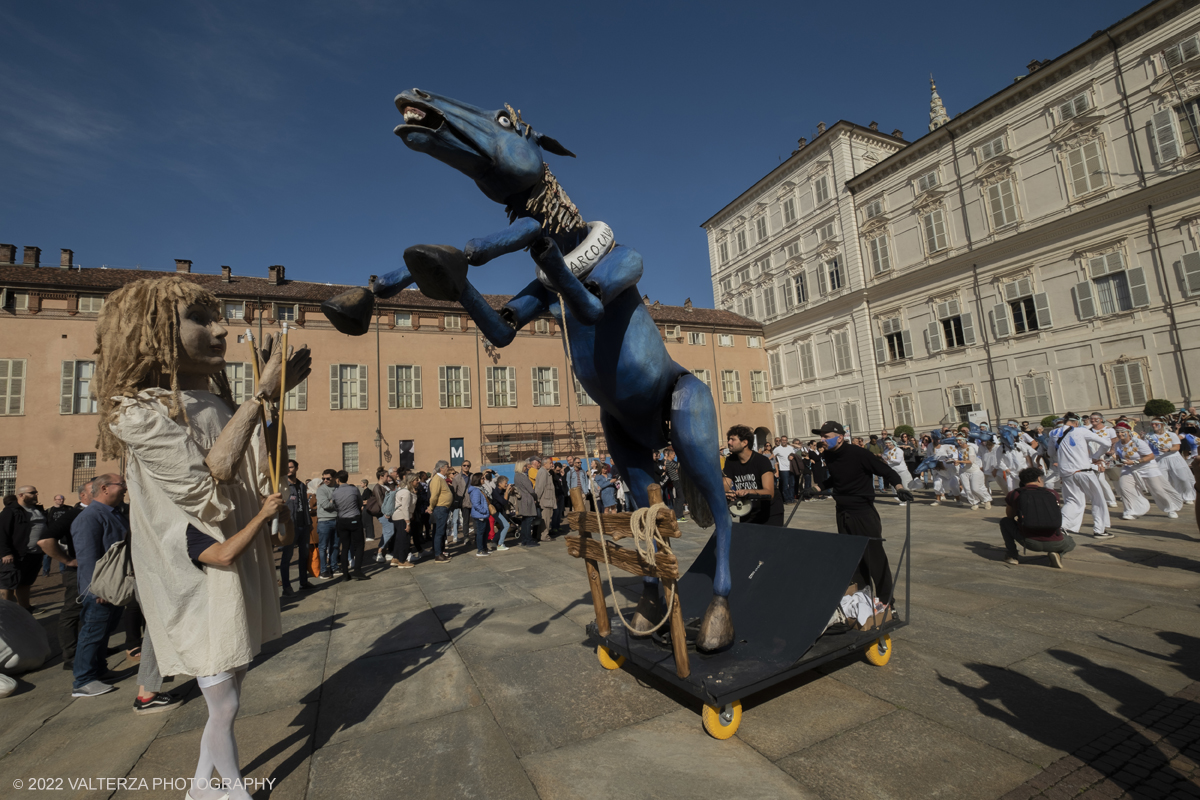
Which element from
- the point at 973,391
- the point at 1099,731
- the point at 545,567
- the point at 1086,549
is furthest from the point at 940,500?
the point at 973,391

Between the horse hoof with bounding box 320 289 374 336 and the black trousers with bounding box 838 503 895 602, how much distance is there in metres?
2.99

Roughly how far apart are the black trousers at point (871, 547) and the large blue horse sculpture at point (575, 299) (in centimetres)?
128

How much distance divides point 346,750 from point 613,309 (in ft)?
7.80

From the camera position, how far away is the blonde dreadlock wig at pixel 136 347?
2.02 metres

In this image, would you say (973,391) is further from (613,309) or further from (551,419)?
(613,309)

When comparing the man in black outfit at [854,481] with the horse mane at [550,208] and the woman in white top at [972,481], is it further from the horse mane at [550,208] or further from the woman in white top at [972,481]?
the woman in white top at [972,481]

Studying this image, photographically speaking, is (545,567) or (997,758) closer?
(997,758)

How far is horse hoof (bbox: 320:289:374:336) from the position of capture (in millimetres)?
2205

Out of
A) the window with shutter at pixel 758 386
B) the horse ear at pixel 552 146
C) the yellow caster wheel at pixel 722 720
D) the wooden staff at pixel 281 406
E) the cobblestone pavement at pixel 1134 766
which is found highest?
the window with shutter at pixel 758 386

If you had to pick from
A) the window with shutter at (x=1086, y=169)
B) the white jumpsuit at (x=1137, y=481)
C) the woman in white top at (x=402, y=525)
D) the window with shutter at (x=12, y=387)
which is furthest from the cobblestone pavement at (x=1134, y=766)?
the window with shutter at (x=12, y=387)

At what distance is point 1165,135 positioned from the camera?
1650 centimetres

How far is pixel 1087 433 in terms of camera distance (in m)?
7.31

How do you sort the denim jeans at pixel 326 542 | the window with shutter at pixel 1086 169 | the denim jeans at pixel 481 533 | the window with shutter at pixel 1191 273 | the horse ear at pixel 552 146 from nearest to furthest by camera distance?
the horse ear at pixel 552 146 < the denim jeans at pixel 326 542 < the denim jeans at pixel 481 533 < the window with shutter at pixel 1191 273 < the window with shutter at pixel 1086 169

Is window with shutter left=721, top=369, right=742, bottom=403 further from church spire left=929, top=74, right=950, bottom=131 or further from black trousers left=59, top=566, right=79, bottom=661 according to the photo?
black trousers left=59, top=566, right=79, bottom=661
